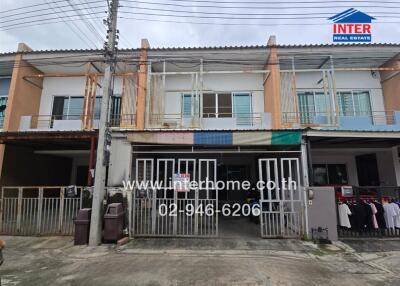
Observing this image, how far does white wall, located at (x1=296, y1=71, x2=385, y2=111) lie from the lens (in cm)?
1206

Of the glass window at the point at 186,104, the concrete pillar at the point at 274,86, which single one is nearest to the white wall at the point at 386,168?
the concrete pillar at the point at 274,86

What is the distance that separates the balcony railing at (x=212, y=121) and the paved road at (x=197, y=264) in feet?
16.4

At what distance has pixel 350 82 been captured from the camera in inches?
480

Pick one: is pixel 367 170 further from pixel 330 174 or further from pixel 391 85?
pixel 391 85

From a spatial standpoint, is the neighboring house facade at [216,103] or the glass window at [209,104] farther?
the glass window at [209,104]

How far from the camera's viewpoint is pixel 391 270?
540 cm

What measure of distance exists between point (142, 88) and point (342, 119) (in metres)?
8.28

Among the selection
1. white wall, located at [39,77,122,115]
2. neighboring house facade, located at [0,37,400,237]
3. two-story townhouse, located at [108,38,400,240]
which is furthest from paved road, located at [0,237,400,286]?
white wall, located at [39,77,122,115]

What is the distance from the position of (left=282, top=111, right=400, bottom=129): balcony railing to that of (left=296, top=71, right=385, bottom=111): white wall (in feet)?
2.76

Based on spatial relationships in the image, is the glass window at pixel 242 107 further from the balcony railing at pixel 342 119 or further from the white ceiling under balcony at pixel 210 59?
the balcony railing at pixel 342 119

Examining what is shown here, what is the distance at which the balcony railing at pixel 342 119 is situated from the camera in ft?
34.4

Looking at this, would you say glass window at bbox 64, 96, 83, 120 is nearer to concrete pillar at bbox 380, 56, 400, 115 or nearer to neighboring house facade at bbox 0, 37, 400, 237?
neighboring house facade at bbox 0, 37, 400, 237

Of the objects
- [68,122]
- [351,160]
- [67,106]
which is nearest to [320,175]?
[351,160]

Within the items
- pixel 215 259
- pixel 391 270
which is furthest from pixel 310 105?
pixel 215 259
